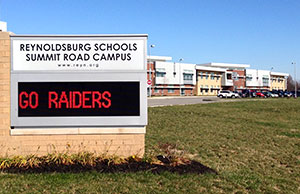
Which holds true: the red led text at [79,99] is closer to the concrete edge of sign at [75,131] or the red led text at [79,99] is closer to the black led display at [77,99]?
the black led display at [77,99]

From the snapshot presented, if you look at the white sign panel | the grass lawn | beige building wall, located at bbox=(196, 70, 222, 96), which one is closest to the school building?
beige building wall, located at bbox=(196, 70, 222, 96)

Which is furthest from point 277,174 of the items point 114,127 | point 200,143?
point 114,127

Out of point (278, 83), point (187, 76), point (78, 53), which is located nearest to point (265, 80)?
point (278, 83)

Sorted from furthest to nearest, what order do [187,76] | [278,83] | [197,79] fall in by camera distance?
[278,83] < [197,79] < [187,76]

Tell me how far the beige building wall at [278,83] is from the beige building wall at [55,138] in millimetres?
111173

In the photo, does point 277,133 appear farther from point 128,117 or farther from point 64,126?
point 64,126

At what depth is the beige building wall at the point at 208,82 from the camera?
81.2 metres

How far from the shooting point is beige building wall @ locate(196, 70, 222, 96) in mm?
81250

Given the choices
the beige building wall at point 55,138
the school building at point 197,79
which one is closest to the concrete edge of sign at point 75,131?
the beige building wall at point 55,138

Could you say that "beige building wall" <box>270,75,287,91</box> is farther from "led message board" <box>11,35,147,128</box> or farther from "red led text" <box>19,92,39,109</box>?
"red led text" <box>19,92,39,109</box>

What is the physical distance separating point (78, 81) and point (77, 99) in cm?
45

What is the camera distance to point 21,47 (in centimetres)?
710

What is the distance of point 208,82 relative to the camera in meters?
84.5

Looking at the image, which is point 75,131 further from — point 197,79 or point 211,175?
point 197,79
